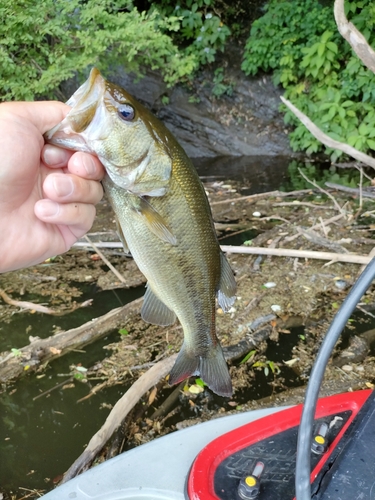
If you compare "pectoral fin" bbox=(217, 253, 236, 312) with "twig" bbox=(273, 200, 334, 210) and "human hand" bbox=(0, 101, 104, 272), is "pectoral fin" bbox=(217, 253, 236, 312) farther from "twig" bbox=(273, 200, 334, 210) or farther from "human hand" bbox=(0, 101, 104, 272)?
"twig" bbox=(273, 200, 334, 210)

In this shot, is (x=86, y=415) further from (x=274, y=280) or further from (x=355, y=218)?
(x=355, y=218)

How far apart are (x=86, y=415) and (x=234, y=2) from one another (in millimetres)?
12447

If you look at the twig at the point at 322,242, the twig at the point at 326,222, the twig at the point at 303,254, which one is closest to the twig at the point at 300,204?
the twig at the point at 326,222

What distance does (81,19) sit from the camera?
6.79 meters

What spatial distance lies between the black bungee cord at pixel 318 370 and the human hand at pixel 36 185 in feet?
3.50

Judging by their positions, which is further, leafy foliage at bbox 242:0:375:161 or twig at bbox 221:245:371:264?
leafy foliage at bbox 242:0:375:161

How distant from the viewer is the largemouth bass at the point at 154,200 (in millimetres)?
1575

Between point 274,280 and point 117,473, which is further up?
point 117,473

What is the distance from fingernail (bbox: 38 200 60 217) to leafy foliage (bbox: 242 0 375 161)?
8728mm

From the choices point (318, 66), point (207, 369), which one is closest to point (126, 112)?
point (207, 369)

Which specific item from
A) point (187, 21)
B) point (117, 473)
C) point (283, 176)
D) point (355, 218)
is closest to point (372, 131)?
point (283, 176)

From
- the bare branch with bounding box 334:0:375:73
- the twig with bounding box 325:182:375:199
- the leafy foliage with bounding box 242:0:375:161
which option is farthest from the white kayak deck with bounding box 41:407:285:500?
the leafy foliage with bounding box 242:0:375:161

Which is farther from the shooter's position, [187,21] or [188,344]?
[187,21]

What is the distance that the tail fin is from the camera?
2123 mm
